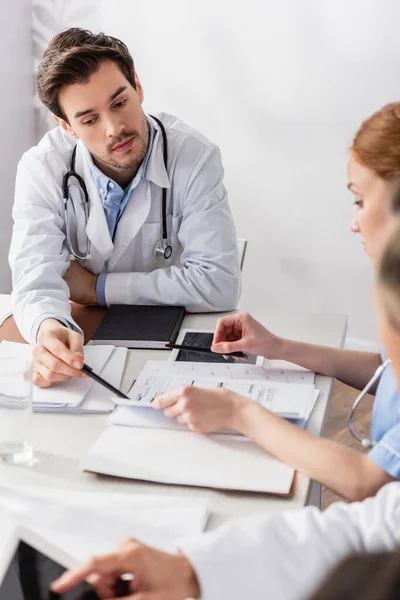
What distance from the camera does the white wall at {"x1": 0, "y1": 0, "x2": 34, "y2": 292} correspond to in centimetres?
306

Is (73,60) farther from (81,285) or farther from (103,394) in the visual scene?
(103,394)

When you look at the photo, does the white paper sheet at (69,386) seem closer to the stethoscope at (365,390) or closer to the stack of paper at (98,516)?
the stack of paper at (98,516)

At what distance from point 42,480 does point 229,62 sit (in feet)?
6.96

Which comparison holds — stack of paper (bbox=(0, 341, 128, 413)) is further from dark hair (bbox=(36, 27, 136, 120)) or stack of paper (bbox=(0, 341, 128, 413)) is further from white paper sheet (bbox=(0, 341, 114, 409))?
dark hair (bbox=(36, 27, 136, 120))

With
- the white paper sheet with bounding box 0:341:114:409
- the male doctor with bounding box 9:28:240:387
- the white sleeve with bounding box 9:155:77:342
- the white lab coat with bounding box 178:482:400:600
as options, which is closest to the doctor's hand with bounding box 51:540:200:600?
the white lab coat with bounding box 178:482:400:600

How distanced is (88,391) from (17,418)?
0.69 feet

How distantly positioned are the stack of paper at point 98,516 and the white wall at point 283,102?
1959 mm

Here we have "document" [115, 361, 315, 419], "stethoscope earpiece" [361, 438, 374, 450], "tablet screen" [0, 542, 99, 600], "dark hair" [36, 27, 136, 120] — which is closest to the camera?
"tablet screen" [0, 542, 99, 600]

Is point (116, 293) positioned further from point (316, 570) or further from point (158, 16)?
point (158, 16)

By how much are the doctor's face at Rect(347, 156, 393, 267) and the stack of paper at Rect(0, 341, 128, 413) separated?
508mm

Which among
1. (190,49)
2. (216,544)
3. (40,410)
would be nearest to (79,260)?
(40,410)

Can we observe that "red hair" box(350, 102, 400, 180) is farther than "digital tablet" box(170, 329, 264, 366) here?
No

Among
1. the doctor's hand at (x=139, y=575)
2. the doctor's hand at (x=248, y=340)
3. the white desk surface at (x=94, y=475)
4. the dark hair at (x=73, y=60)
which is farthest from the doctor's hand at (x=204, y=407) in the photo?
the dark hair at (x=73, y=60)

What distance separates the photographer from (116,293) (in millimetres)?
1831
